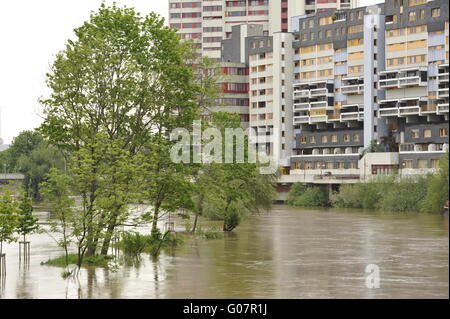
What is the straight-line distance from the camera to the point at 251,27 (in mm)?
194250

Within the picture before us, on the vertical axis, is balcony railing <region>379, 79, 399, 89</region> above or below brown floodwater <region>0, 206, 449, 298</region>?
above

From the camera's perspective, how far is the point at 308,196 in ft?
492

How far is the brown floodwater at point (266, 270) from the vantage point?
41.9 m

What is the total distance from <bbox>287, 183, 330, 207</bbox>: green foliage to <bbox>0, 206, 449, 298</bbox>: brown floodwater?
63.9 m

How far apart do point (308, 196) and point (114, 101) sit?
98.6 m

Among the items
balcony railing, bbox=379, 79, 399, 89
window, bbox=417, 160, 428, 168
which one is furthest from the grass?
balcony railing, bbox=379, 79, 399, 89

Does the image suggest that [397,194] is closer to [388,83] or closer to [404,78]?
[404,78]

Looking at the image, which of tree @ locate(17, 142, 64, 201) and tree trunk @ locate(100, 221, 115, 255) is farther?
tree @ locate(17, 142, 64, 201)

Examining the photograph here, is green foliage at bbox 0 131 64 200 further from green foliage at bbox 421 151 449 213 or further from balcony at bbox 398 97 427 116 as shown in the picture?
balcony at bbox 398 97 427 116

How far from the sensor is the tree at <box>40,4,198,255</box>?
49.7m

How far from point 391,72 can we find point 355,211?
3309 cm

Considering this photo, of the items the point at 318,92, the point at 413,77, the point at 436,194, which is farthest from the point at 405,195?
the point at 318,92
